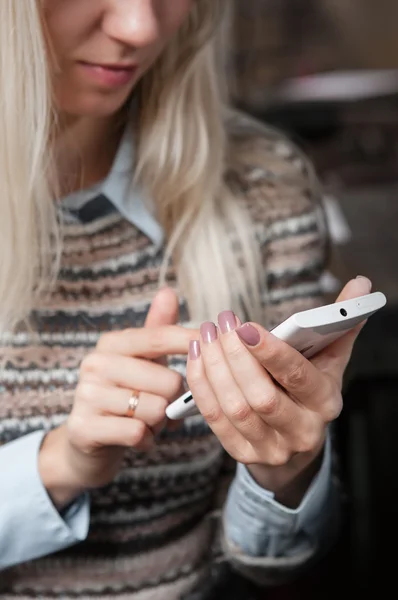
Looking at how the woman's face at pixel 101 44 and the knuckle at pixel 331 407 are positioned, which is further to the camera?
the woman's face at pixel 101 44

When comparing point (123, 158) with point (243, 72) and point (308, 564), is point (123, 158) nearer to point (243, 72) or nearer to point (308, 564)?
point (308, 564)

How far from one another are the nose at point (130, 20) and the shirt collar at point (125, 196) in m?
0.18

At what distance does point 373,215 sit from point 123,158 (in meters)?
0.75

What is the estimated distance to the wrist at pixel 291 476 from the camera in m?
0.74

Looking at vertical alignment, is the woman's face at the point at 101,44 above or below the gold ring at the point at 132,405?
above

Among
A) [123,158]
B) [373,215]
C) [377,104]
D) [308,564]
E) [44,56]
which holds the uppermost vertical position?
[44,56]

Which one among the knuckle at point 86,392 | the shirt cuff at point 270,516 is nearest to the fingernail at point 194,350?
the knuckle at point 86,392

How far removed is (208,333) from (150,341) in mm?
118

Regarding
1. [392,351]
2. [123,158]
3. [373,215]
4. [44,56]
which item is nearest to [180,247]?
[123,158]

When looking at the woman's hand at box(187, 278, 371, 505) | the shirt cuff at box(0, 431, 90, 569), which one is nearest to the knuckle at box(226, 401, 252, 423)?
the woman's hand at box(187, 278, 371, 505)

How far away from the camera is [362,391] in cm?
125

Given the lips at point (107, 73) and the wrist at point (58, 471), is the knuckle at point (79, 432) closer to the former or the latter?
the wrist at point (58, 471)

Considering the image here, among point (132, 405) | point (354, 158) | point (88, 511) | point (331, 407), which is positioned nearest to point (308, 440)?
point (331, 407)

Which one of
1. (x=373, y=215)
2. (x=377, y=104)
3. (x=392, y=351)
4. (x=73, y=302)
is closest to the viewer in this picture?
(x=73, y=302)
